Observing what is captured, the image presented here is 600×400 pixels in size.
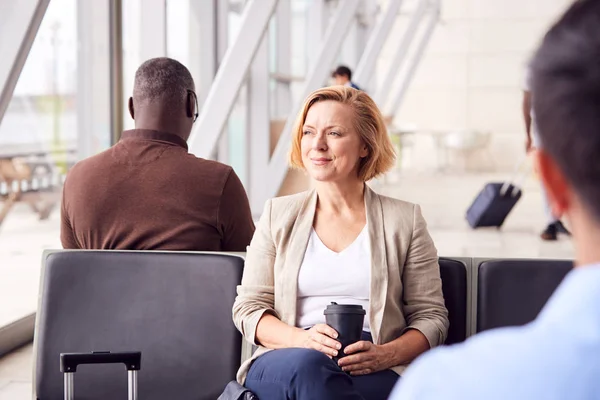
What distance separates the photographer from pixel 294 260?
2619 mm

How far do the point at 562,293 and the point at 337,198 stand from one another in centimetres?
202

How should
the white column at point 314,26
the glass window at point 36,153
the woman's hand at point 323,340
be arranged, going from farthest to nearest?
1. the white column at point 314,26
2. the glass window at point 36,153
3. the woman's hand at point 323,340

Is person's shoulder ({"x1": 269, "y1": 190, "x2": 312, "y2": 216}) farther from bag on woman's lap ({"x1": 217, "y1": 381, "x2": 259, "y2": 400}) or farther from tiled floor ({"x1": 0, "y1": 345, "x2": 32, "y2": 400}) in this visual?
tiled floor ({"x1": 0, "y1": 345, "x2": 32, "y2": 400})

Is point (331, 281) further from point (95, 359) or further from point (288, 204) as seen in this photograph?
point (95, 359)

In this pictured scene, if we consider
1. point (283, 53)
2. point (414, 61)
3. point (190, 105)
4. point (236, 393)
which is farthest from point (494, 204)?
point (414, 61)

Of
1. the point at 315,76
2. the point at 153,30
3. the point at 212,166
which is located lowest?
the point at 212,166

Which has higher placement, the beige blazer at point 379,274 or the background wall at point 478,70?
the background wall at point 478,70

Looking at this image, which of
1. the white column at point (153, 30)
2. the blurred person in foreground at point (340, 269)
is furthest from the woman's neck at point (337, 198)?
the white column at point (153, 30)

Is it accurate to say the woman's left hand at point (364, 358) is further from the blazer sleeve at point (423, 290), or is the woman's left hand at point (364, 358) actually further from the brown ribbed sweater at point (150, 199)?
the brown ribbed sweater at point (150, 199)

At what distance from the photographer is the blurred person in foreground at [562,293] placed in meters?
0.71

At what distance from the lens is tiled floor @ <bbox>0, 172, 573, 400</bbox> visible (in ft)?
15.4

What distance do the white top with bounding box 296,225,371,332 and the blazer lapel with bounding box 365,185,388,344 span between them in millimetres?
23

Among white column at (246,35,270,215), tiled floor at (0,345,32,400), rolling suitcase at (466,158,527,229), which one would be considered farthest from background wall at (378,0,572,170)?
tiled floor at (0,345,32,400)

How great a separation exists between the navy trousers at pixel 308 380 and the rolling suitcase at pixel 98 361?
31cm
